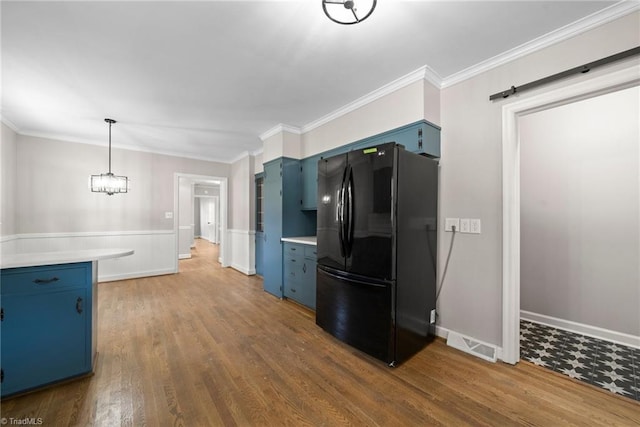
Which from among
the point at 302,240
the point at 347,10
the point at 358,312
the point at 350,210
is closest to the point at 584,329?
the point at 358,312

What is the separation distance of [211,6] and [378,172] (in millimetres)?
1637

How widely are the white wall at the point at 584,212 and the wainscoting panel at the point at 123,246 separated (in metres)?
6.19

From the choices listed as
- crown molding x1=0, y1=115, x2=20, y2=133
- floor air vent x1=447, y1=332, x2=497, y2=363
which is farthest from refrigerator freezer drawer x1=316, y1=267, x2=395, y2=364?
crown molding x1=0, y1=115, x2=20, y2=133

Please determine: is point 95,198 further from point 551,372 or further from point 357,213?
point 551,372

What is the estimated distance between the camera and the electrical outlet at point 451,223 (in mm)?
2422

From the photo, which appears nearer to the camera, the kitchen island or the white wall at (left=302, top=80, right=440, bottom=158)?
the kitchen island

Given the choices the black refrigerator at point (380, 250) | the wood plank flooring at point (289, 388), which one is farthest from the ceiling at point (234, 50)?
the wood plank flooring at point (289, 388)

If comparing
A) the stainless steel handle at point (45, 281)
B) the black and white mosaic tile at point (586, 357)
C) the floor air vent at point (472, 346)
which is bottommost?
the black and white mosaic tile at point (586, 357)

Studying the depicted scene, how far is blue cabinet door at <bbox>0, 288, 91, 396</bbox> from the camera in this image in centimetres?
167

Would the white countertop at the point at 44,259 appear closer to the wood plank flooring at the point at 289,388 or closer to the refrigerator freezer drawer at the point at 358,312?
the wood plank flooring at the point at 289,388

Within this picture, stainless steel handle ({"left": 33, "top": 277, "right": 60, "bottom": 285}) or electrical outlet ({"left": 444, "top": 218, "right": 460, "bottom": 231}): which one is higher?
electrical outlet ({"left": 444, "top": 218, "right": 460, "bottom": 231})

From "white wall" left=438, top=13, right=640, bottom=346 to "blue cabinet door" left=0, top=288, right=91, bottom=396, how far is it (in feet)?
10.2

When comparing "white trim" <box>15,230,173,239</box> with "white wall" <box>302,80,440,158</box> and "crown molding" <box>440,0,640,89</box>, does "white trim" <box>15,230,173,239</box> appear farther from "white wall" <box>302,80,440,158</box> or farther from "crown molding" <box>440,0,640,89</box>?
"crown molding" <box>440,0,640,89</box>

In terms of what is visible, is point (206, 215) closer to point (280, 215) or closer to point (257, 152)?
point (257, 152)
